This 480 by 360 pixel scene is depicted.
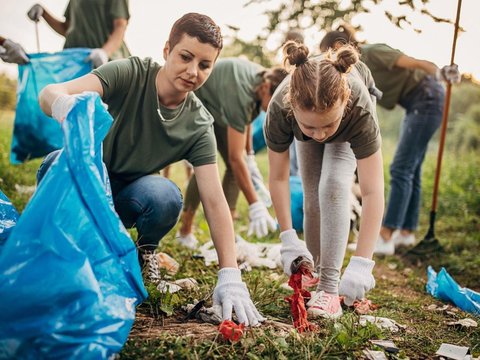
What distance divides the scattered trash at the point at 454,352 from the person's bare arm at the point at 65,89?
61.7 inches

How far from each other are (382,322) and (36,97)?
2700mm

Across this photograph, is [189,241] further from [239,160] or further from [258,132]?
[258,132]

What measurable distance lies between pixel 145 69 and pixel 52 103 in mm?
495

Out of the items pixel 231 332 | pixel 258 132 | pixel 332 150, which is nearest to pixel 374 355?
pixel 231 332

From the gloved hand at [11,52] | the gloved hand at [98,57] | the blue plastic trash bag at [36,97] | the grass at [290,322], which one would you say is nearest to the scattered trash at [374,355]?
the grass at [290,322]

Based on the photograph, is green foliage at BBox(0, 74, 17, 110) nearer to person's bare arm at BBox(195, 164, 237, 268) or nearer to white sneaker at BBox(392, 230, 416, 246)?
white sneaker at BBox(392, 230, 416, 246)

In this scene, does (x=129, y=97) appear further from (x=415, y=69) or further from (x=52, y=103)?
(x=415, y=69)

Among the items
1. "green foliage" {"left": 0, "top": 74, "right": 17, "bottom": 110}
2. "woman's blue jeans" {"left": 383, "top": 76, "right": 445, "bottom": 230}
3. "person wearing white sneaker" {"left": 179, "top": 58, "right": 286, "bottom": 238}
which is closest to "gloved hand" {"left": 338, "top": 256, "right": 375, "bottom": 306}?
"person wearing white sneaker" {"left": 179, "top": 58, "right": 286, "bottom": 238}

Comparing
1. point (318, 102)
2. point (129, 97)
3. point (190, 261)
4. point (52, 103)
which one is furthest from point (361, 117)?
point (190, 261)

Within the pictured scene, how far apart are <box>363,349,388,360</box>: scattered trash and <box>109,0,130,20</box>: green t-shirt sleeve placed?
2577 mm

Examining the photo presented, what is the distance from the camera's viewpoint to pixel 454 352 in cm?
168

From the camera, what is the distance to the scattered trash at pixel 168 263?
8.03ft

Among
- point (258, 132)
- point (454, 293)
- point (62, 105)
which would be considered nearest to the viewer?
point (62, 105)

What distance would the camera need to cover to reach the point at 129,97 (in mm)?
1982
